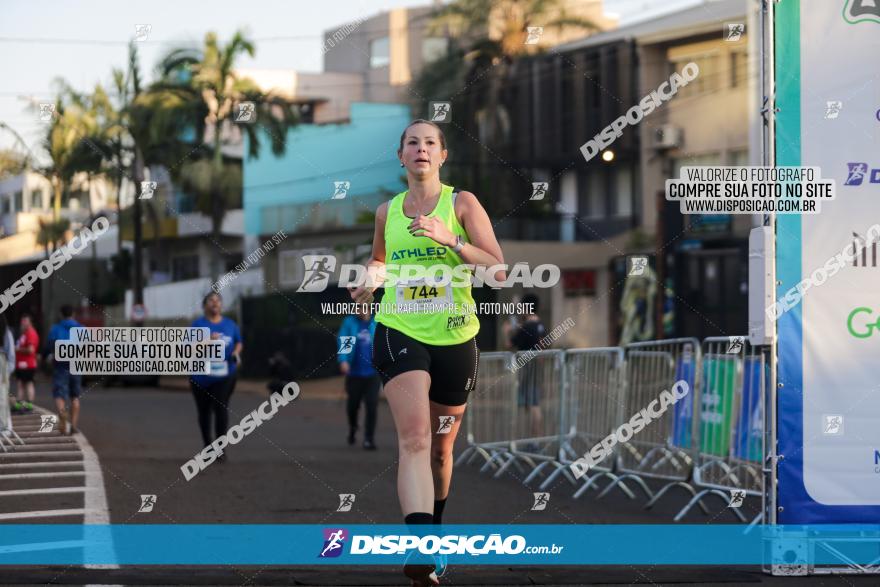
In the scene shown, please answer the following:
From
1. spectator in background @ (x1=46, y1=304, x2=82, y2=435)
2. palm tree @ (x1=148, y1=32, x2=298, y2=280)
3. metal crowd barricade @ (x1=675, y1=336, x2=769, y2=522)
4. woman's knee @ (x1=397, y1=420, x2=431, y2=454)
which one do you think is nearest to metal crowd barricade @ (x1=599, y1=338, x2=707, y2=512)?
metal crowd barricade @ (x1=675, y1=336, x2=769, y2=522)

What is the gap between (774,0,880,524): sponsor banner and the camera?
7098 mm

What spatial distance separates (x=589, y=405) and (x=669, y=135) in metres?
31.1

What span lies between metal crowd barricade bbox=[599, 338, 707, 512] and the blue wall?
3222 centimetres

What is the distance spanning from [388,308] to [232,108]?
35.8 m

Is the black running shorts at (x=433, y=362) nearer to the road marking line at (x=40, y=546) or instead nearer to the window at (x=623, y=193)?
the road marking line at (x=40, y=546)

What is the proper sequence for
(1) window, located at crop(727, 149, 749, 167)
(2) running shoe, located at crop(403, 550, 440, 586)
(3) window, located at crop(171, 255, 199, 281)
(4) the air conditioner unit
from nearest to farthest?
(2) running shoe, located at crop(403, 550, 440, 586) → (1) window, located at crop(727, 149, 749, 167) → (4) the air conditioner unit → (3) window, located at crop(171, 255, 199, 281)

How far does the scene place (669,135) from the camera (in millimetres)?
42156

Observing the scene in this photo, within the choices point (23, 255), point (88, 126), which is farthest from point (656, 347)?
point (88, 126)

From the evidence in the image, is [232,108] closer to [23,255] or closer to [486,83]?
[486,83]

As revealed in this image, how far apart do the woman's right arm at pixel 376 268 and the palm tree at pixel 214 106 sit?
32344mm

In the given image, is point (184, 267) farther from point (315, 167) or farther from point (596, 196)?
point (596, 196)

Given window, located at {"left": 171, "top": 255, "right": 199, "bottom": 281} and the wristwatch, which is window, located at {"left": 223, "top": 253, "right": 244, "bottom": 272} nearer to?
window, located at {"left": 171, "top": 255, "right": 199, "bottom": 281}

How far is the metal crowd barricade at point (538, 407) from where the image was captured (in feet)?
42.1

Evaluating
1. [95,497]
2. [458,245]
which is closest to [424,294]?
[458,245]
